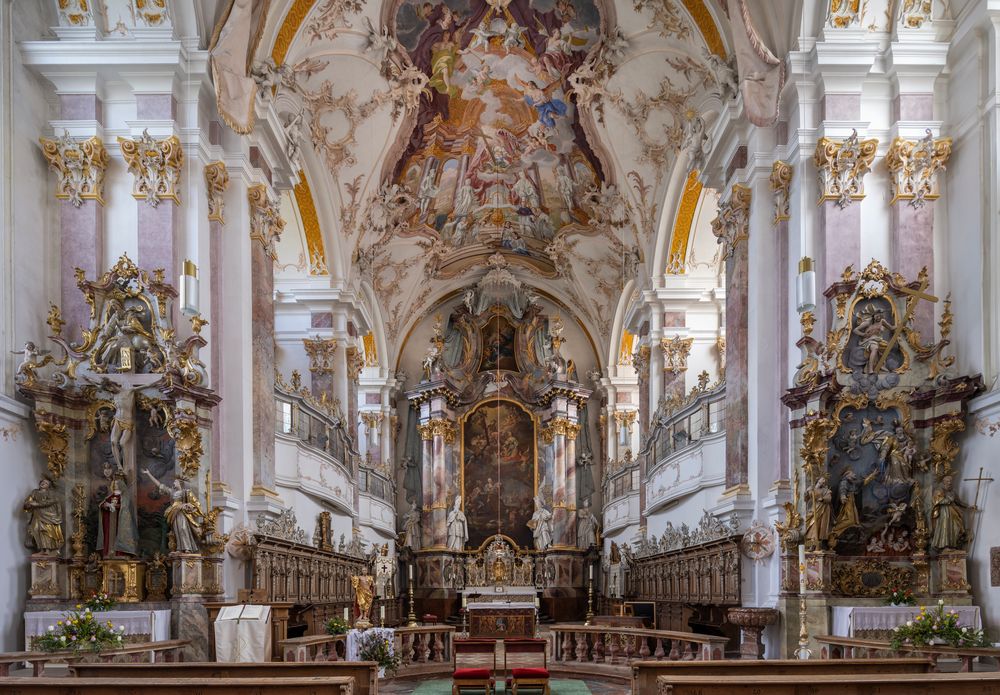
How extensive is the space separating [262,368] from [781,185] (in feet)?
26.1

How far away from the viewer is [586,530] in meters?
33.1

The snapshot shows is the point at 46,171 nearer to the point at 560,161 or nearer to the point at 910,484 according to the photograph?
the point at 910,484

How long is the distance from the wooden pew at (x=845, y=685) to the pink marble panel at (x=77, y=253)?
949cm

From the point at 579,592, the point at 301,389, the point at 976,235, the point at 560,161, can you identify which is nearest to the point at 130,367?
the point at 301,389

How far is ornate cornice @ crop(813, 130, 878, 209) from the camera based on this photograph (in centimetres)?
1437

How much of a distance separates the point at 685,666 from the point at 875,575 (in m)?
4.26

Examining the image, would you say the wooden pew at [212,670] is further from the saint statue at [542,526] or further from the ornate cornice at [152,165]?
the saint statue at [542,526]

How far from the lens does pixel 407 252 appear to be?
102ft

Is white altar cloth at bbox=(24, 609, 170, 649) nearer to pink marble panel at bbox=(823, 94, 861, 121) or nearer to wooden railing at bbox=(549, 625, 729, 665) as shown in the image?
wooden railing at bbox=(549, 625, 729, 665)

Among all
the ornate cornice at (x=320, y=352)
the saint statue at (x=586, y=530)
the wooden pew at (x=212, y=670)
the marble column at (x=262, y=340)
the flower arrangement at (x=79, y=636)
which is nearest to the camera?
the wooden pew at (x=212, y=670)

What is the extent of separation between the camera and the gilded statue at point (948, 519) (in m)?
12.9

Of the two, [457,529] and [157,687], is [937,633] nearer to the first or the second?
[157,687]

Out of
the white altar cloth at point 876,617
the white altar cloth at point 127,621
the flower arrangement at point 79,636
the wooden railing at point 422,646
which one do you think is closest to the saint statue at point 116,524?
the white altar cloth at point 127,621

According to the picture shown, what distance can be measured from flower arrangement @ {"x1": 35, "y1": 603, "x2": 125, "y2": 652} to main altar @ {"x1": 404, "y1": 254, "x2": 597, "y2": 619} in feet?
69.4
